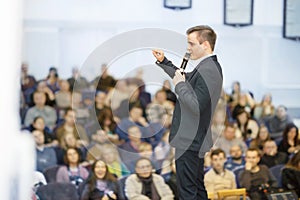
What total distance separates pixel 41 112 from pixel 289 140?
2.04m

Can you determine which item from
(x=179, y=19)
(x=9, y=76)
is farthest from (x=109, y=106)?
(x=9, y=76)

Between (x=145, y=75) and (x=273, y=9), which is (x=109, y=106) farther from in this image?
(x=273, y=9)

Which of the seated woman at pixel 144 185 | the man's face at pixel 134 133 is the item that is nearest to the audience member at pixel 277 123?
the seated woman at pixel 144 185

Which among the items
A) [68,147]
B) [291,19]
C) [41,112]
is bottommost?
[68,147]

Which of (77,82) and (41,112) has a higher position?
(77,82)

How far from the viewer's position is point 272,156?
4.48m

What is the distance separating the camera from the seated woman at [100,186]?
3.99 metres

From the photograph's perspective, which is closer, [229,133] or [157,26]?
[157,26]

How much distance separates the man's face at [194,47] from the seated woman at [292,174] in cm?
257

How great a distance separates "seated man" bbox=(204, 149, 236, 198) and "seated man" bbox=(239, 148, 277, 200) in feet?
0.39

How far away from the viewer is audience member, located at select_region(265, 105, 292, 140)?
14.8ft

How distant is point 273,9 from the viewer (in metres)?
4.46

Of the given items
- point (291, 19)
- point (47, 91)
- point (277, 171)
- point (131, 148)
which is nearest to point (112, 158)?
point (131, 148)

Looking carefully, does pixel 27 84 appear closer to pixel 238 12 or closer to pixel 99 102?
pixel 99 102
